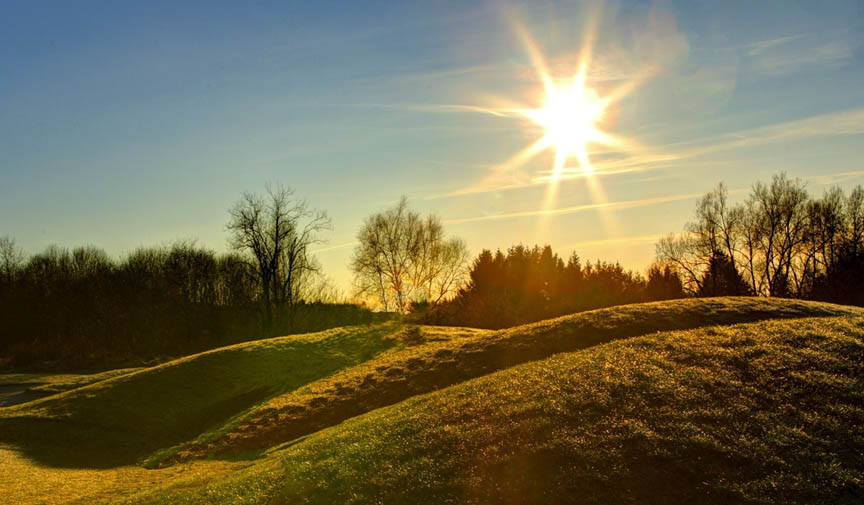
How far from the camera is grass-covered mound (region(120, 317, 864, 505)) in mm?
10773

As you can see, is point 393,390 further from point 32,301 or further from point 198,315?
point 32,301

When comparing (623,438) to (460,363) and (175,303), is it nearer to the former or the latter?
(460,363)

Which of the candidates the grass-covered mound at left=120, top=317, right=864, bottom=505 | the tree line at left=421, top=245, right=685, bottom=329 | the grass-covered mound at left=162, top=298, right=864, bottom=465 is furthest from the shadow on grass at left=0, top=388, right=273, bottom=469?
the tree line at left=421, top=245, right=685, bottom=329

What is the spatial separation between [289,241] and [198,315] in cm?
1625

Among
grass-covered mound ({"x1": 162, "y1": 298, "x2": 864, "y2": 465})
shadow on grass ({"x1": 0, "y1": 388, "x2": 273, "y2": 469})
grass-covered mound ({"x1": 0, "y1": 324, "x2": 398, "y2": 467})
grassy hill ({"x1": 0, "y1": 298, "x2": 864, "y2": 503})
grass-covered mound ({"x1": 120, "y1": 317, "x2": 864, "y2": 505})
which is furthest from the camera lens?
grass-covered mound ({"x1": 0, "y1": 324, "x2": 398, "y2": 467})

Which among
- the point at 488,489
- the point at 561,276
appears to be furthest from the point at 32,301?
the point at 488,489

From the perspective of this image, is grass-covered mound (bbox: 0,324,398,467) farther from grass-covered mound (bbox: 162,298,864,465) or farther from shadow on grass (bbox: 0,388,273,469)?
grass-covered mound (bbox: 162,298,864,465)

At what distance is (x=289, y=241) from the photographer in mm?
70938

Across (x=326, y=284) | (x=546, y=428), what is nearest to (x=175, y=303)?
(x=326, y=284)

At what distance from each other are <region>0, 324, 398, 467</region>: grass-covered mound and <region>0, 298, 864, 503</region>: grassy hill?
0.19 metres

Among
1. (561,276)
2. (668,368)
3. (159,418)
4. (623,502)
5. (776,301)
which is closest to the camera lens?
(623,502)

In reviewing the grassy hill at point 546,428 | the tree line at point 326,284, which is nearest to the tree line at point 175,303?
the tree line at point 326,284

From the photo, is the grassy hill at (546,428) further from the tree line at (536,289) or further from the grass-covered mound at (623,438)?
the tree line at (536,289)

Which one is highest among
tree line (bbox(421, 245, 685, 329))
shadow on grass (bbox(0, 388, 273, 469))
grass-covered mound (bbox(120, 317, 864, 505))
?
tree line (bbox(421, 245, 685, 329))
